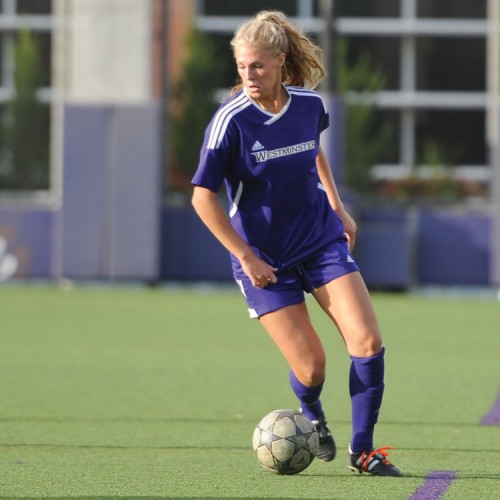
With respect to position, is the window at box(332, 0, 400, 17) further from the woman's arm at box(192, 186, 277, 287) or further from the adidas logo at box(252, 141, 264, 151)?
the woman's arm at box(192, 186, 277, 287)

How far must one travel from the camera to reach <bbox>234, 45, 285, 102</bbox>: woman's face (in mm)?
6398

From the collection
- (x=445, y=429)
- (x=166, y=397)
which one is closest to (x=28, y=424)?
(x=166, y=397)

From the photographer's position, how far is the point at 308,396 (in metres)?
6.89

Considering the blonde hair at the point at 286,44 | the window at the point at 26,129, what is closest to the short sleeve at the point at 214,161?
the blonde hair at the point at 286,44

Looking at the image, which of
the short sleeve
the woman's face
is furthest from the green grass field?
the woman's face

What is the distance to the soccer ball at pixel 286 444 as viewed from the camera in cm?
646

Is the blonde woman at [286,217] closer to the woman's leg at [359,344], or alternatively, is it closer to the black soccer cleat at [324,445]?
the woman's leg at [359,344]

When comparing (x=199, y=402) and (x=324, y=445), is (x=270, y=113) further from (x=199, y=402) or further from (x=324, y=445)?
(x=199, y=402)

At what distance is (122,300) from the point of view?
63.8 feet

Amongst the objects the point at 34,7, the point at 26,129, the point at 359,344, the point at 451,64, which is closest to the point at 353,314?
the point at 359,344

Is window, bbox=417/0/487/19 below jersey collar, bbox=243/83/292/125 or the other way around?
the other way around

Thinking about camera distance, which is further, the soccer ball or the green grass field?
the soccer ball

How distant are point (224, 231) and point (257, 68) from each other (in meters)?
0.73

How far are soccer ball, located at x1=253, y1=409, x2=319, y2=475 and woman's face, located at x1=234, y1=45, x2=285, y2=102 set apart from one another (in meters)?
1.47
